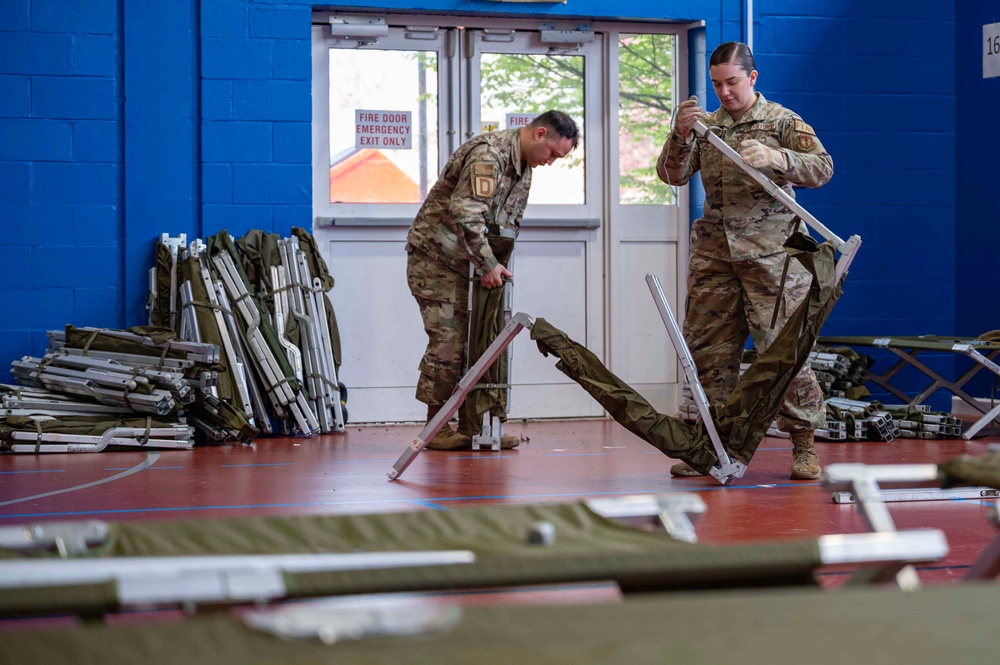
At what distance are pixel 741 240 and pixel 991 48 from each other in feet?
11.0

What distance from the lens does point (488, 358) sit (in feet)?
14.6

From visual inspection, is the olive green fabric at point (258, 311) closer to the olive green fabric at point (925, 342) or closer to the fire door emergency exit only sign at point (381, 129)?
the fire door emergency exit only sign at point (381, 129)

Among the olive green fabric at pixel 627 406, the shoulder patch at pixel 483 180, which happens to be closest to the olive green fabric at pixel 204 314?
the shoulder patch at pixel 483 180

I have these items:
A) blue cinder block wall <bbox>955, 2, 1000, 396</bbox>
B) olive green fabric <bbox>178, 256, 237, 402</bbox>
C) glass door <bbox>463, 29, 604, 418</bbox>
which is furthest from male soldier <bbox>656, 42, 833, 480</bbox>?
blue cinder block wall <bbox>955, 2, 1000, 396</bbox>

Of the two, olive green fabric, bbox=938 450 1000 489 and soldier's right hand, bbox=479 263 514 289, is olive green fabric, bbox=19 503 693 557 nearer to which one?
olive green fabric, bbox=938 450 1000 489

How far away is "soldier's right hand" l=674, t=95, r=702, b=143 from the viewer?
15.4 feet

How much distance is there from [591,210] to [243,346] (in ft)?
8.15

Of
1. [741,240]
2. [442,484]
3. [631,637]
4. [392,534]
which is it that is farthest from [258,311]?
[631,637]

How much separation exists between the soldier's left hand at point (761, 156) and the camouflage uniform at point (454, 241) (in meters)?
1.46

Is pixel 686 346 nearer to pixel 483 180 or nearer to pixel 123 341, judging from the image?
pixel 483 180

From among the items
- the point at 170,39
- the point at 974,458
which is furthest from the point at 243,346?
the point at 974,458

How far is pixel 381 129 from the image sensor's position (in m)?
7.46

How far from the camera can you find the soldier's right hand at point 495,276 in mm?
5719

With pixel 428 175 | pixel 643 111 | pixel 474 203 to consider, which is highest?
pixel 643 111
